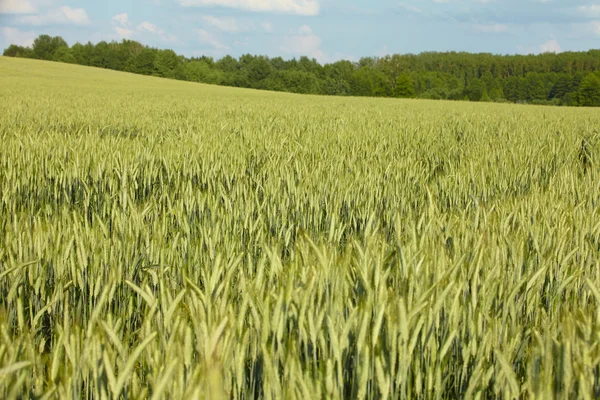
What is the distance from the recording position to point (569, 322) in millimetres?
811

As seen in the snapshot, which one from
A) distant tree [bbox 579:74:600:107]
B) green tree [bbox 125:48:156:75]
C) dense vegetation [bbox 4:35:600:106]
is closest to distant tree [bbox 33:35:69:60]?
dense vegetation [bbox 4:35:600:106]

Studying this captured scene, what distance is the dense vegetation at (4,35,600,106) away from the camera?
6706cm

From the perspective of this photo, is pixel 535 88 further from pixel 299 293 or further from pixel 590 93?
pixel 299 293

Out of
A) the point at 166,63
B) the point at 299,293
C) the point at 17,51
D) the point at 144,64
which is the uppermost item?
the point at 17,51

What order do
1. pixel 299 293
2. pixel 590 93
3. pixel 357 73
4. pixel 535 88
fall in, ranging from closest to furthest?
pixel 299 293 → pixel 590 93 → pixel 357 73 → pixel 535 88

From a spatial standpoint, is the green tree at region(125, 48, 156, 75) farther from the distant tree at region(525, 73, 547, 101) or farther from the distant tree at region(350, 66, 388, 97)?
the distant tree at region(525, 73, 547, 101)

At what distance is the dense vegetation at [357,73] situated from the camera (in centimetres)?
6706

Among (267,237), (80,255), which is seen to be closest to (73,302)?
(80,255)

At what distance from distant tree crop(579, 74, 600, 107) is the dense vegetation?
0.35ft

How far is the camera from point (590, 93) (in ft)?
208

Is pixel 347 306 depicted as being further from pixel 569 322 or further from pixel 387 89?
pixel 387 89

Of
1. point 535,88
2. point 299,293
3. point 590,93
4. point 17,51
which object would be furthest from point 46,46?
point 299,293

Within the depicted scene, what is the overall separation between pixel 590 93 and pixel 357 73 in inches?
1376

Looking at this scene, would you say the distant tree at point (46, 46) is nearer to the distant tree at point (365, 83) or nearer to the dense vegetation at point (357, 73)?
the dense vegetation at point (357, 73)
